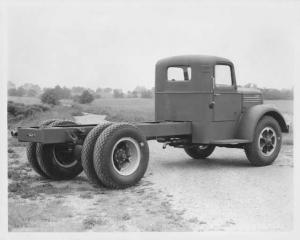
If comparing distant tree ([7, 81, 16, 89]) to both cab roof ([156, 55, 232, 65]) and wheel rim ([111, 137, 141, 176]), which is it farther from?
cab roof ([156, 55, 232, 65])

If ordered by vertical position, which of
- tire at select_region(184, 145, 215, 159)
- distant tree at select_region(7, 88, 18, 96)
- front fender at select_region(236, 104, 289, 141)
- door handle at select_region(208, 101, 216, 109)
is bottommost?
tire at select_region(184, 145, 215, 159)

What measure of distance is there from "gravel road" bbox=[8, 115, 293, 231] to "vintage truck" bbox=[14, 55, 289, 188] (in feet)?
0.94

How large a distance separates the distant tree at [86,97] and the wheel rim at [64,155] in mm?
5723

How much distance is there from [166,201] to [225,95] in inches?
124

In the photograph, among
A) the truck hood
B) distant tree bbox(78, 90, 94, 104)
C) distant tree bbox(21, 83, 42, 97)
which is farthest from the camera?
distant tree bbox(78, 90, 94, 104)

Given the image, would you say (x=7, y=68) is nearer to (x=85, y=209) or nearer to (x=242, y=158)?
(x=85, y=209)

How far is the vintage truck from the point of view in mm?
8039

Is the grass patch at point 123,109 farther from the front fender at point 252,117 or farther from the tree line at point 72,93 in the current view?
the front fender at point 252,117

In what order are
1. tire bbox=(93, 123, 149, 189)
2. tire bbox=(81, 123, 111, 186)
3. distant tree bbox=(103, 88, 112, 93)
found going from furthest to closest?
1. distant tree bbox=(103, 88, 112, 93)
2. tire bbox=(81, 123, 111, 186)
3. tire bbox=(93, 123, 149, 189)

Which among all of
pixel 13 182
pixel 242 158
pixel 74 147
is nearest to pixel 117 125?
pixel 74 147

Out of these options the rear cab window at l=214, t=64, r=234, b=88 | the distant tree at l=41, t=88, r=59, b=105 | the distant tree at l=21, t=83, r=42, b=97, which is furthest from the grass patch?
the rear cab window at l=214, t=64, r=234, b=88

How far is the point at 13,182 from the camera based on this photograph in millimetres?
8367

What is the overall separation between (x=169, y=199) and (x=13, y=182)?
2656 millimetres

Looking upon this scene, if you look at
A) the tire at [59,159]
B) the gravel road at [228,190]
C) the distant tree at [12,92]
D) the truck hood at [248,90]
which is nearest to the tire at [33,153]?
the tire at [59,159]
